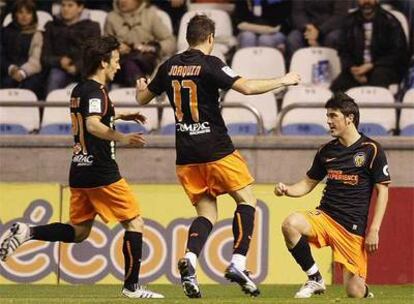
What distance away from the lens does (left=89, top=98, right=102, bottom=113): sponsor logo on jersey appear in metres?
12.0

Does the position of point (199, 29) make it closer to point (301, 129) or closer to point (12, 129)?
point (301, 129)

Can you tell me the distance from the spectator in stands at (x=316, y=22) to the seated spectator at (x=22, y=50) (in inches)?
119

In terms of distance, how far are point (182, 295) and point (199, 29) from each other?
257cm

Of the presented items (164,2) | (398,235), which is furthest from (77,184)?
(164,2)

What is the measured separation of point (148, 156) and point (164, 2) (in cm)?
287

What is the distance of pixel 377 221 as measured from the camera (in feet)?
38.4

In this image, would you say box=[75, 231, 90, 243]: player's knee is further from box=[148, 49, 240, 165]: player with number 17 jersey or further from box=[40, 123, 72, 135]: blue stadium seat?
box=[40, 123, 72, 135]: blue stadium seat

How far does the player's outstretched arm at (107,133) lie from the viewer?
1146 cm

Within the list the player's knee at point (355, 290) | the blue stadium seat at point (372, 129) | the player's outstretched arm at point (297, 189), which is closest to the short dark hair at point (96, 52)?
the player's outstretched arm at point (297, 189)

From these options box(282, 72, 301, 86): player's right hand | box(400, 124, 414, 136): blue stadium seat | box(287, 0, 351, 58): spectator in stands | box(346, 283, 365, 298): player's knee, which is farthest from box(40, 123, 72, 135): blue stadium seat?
box(282, 72, 301, 86): player's right hand

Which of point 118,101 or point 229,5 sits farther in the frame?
point 229,5

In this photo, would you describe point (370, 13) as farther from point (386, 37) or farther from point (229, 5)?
point (229, 5)

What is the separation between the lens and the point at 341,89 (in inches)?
699

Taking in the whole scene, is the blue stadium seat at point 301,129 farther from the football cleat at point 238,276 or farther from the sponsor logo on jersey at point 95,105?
the football cleat at point 238,276
